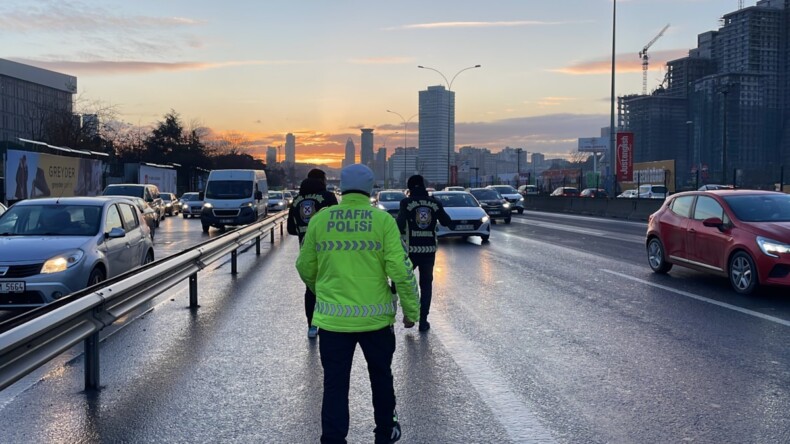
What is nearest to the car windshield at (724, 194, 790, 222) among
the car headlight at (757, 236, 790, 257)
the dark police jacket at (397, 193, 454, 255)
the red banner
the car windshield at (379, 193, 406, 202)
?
the car headlight at (757, 236, 790, 257)

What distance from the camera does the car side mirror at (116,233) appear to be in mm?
9891

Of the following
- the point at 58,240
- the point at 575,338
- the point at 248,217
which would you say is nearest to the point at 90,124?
the point at 248,217

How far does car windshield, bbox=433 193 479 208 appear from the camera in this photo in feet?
68.8

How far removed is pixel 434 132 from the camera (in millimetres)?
Result: 136750

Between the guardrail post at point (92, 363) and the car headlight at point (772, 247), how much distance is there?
28.1ft

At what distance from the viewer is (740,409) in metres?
5.14

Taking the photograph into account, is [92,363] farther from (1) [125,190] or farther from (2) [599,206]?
(2) [599,206]

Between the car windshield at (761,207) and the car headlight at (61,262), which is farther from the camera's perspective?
the car windshield at (761,207)

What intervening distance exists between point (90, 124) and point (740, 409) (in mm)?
64800

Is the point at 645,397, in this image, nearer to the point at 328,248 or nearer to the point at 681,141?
the point at 328,248

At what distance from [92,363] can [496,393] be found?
3356 millimetres

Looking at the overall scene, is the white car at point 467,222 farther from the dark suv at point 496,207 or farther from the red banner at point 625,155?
the red banner at point 625,155

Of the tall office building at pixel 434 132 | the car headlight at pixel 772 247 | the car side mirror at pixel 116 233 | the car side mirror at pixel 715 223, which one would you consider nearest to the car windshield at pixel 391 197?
the car side mirror at pixel 715 223

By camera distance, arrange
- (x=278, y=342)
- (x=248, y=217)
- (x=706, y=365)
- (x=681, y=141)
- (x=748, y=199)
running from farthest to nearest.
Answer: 1. (x=681, y=141)
2. (x=248, y=217)
3. (x=748, y=199)
4. (x=278, y=342)
5. (x=706, y=365)
